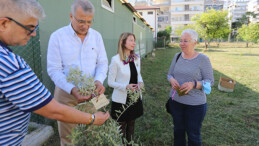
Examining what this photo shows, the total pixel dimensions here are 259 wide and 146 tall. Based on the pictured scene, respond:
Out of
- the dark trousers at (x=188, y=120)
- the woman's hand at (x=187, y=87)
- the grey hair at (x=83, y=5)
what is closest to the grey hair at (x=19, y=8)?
the grey hair at (x=83, y=5)

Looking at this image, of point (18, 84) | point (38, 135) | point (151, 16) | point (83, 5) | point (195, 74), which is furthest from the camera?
point (151, 16)

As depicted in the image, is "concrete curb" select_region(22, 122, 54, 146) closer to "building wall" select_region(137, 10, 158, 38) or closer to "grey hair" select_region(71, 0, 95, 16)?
"grey hair" select_region(71, 0, 95, 16)

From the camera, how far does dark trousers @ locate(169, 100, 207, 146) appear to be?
2.44 m

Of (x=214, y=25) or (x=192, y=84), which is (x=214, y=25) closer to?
(x=214, y=25)

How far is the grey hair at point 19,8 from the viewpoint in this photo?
88cm

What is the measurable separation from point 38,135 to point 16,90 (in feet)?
8.54

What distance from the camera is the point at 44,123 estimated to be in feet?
11.2

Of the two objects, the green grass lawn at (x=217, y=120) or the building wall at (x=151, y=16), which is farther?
the building wall at (x=151, y=16)

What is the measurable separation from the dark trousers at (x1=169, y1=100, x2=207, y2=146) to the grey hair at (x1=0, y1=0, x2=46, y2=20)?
230cm

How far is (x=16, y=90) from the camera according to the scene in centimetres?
82

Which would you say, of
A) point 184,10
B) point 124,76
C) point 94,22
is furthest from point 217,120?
point 184,10

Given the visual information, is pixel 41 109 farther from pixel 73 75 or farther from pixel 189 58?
pixel 189 58

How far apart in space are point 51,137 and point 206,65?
10.2 ft

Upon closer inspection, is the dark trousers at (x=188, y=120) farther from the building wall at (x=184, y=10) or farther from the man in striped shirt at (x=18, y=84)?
the building wall at (x=184, y=10)
